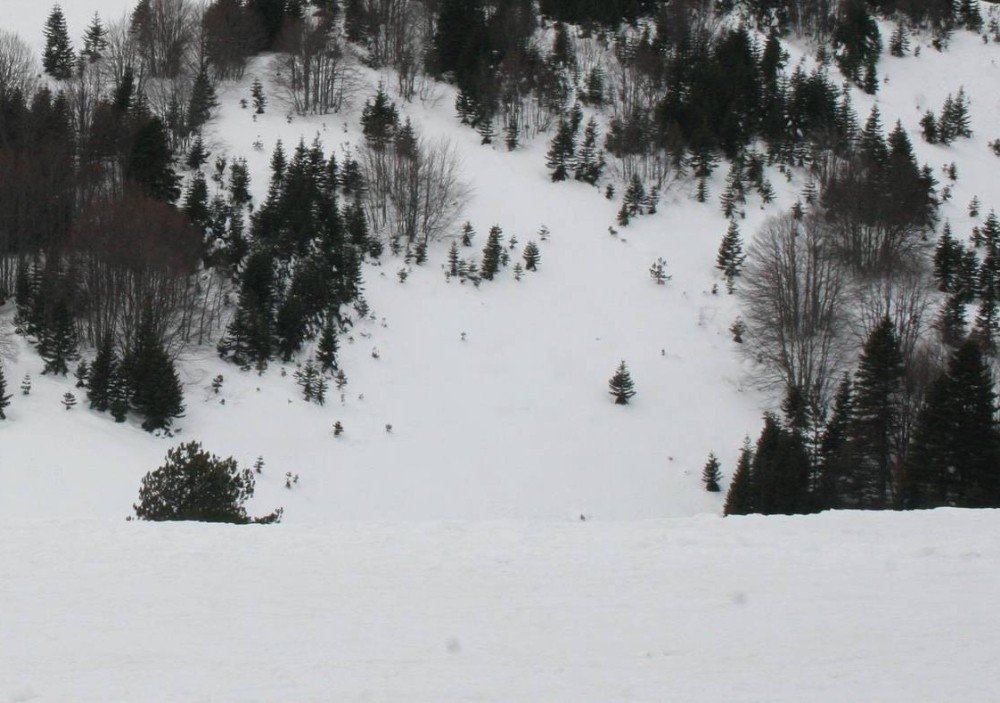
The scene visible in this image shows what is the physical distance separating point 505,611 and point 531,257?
85.3 ft

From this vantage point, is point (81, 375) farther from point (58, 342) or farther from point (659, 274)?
point (659, 274)

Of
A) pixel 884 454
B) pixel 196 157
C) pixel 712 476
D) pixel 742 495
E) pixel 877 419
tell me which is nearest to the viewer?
pixel 742 495

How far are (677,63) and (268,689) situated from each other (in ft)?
143

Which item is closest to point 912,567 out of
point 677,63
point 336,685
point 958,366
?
point 336,685

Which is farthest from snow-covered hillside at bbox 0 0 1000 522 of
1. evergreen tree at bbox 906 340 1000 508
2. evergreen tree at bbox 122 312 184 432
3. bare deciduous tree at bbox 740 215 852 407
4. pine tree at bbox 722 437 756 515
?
evergreen tree at bbox 906 340 1000 508

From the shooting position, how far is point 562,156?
36.9 m

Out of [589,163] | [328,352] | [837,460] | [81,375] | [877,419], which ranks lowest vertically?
[837,460]

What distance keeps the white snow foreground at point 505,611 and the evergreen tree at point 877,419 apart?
14.5 metres

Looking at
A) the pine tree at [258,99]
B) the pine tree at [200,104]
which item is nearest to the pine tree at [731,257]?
the pine tree at [258,99]

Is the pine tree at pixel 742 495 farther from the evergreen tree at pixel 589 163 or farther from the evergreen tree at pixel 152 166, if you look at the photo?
the evergreen tree at pixel 152 166

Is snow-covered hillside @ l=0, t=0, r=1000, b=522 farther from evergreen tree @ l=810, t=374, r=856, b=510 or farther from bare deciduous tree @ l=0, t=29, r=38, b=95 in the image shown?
bare deciduous tree @ l=0, t=29, r=38, b=95

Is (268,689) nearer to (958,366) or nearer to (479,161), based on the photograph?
(958,366)

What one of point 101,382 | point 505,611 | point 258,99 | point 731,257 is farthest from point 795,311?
point 258,99

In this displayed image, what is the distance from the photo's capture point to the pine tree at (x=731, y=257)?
104ft
